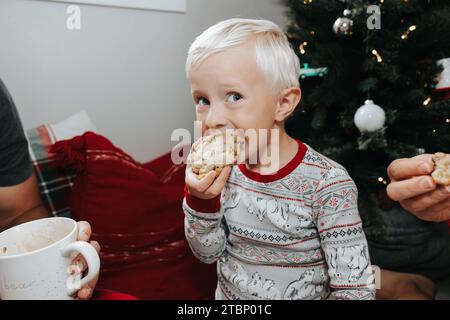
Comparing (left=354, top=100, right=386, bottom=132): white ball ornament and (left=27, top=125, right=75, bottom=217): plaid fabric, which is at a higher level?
(left=354, top=100, right=386, bottom=132): white ball ornament

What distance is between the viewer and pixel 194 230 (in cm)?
75

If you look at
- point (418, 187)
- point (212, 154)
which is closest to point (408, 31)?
point (418, 187)

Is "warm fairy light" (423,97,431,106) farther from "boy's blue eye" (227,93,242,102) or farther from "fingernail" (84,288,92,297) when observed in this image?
"fingernail" (84,288,92,297)

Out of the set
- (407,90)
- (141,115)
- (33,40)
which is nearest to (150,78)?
(141,115)

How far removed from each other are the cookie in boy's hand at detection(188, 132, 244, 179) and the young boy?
0.02 metres

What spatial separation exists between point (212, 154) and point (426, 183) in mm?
369

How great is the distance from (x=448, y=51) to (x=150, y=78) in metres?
1.11

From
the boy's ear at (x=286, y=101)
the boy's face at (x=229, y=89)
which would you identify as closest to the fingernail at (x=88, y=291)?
the boy's face at (x=229, y=89)

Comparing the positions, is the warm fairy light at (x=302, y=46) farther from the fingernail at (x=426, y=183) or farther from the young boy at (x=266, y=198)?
the fingernail at (x=426, y=183)

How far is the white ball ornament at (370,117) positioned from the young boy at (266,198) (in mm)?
501

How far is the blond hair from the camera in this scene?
0.68 meters

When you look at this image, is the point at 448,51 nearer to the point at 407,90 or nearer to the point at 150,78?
the point at 407,90

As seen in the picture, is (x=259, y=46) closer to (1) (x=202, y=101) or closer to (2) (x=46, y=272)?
(1) (x=202, y=101)

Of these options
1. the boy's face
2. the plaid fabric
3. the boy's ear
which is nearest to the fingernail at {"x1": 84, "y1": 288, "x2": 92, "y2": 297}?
the boy's face
